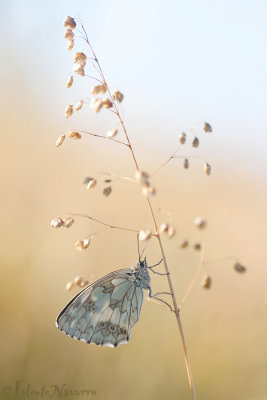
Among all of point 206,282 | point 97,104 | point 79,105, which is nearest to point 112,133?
point 97,104

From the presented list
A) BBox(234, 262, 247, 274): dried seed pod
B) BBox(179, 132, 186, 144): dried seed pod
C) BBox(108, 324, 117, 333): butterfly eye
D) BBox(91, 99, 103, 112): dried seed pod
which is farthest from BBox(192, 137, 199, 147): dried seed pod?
BBox(108, 324, 117, 333): butterfly eye

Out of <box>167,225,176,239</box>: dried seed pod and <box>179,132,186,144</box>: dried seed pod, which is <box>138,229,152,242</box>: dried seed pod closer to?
<box>167,225,176,239</box>: dried seed pod

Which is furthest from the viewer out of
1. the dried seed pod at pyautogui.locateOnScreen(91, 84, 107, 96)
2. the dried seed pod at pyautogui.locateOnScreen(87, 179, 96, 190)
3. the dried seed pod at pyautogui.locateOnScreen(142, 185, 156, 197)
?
the dried seed pod at pyautogui.locateOnScreen(87, 179, 96, 190)

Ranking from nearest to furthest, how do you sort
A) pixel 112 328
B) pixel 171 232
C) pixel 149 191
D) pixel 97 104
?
pixel 149 191 < pixel 171 232 < pixel 97 104 < pixel 112 328

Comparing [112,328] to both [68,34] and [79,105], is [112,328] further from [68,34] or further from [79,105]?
[68,34]

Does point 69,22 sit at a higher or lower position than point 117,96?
higher

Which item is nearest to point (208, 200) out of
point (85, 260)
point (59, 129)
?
point (85, 260)

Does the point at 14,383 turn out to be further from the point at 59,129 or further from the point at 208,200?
the point at 59,129
